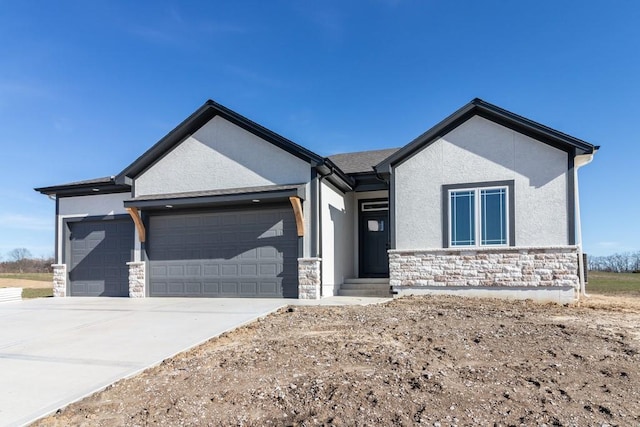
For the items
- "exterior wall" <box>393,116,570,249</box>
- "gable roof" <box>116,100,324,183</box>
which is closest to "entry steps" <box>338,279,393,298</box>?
"exterior wall" <box>393,116,570,249</box>

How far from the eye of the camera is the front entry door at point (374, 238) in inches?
547

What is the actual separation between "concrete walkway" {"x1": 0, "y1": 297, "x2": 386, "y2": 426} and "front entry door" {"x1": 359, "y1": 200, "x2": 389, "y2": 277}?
9.93ft

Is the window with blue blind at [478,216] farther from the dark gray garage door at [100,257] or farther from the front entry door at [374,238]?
the dark gray garage door at [100,257]

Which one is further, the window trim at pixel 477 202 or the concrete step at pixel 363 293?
the concrete step at pixel 363 293

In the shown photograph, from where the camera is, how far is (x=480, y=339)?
5.88 metres

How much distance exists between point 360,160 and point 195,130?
595cm

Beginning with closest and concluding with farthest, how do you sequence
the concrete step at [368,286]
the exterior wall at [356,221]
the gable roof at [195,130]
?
the gable roof at [195,130]
the concrete step at [368,286]
the exterior wall at [356,221]

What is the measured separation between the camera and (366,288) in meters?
12.4

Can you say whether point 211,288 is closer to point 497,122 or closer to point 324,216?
point 324,216

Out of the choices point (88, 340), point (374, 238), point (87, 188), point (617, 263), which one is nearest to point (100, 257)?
point (87, 188)

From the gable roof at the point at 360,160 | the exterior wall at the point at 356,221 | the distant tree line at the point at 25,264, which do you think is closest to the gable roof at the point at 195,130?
the gable roof at the point at 360,160

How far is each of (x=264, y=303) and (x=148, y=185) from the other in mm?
5984

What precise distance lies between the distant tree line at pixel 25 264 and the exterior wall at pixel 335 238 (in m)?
37.8

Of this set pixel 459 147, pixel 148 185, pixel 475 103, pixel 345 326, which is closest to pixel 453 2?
pixel 475 103
